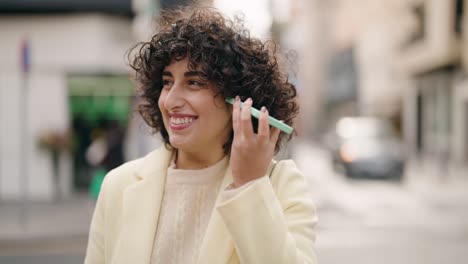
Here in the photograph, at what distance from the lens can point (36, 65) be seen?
563 inches

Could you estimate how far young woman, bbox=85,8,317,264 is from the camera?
5.80ft

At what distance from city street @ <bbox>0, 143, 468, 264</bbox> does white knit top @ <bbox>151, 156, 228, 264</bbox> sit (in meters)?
6.49

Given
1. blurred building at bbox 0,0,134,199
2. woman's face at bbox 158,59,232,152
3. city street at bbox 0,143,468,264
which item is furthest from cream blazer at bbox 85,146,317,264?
blurred building at bbox 0,0,134,199

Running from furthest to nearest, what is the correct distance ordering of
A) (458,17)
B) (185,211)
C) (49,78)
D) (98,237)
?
(458,17)
(49,78)
(98,237)
(185,211)

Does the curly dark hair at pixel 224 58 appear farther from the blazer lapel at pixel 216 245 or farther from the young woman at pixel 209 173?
the blazer lapel at pixel 216 245

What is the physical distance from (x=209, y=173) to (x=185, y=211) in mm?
139

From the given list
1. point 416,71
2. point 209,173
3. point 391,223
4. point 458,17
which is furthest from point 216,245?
point 416,71

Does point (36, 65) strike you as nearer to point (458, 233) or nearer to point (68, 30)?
point (68, 30)

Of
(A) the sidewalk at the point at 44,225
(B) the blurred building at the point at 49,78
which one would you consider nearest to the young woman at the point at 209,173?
(A) the sidewalk at the point at 44,225

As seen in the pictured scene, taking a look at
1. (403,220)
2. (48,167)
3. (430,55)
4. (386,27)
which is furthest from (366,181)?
(386,27)

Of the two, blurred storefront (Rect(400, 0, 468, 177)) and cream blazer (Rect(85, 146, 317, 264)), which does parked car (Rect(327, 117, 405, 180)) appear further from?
cream blazer (Rect(85, 146, 317, 264))

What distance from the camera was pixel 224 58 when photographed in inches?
77.5

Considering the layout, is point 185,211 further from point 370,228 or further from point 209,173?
point 370,228

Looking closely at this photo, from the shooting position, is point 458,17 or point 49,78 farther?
point 458,17
